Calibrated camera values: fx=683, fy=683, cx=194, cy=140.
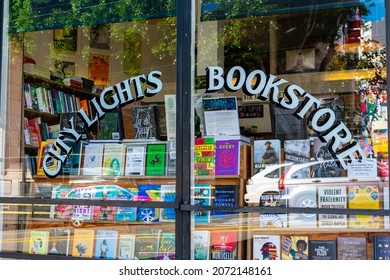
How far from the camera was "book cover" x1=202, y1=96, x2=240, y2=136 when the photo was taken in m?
5.04

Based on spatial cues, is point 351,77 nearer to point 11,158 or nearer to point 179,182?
point 179,182

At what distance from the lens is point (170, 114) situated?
496 centimetres

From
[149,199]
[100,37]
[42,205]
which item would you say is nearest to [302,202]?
[149,199]

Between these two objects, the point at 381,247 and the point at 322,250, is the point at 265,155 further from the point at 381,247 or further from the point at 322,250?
the point at 381,247

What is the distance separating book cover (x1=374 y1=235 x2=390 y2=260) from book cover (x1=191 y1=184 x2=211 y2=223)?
3.71 ft

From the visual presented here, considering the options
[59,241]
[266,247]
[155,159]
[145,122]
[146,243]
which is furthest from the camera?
[145,122]

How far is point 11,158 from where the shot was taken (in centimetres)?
534

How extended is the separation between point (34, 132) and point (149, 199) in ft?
4.20

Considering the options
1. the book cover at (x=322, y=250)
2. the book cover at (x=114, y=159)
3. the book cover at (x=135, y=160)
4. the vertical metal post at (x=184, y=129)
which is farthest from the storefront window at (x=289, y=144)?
the book cover at (x=114, y=159)

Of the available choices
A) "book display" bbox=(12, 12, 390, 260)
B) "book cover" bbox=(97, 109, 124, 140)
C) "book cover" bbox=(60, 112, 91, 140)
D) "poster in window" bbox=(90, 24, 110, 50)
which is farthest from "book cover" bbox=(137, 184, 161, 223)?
"poster in window" bbox=(90, 24, 110, 50)

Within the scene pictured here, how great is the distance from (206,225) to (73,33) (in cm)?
218

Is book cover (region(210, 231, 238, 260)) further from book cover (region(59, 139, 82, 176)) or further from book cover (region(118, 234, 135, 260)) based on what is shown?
book cover (region(59, 139, 82, 176))

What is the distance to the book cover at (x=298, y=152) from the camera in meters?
4.79

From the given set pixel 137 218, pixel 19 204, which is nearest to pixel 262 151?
pixel 137 218
